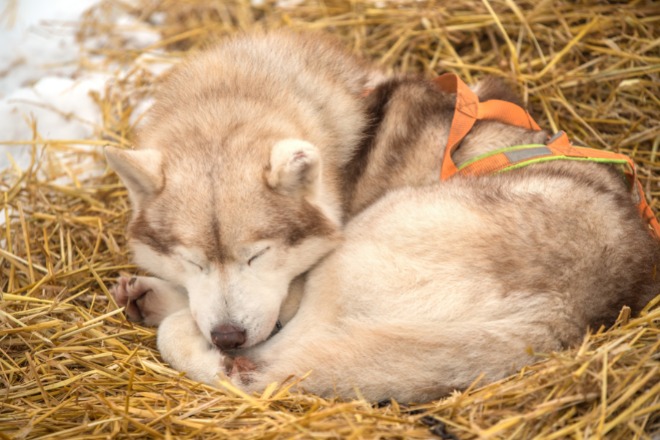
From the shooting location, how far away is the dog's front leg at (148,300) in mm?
3650

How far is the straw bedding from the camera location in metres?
2.60

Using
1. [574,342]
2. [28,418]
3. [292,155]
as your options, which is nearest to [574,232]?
[574,342]

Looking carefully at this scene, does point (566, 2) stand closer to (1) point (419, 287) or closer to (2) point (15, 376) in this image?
(1) point (419, 287)

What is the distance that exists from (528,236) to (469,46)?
2747 mm

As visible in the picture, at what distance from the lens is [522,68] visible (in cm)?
480

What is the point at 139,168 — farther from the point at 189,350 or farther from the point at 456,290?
the point at 456,290

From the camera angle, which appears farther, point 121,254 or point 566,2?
point 566,2

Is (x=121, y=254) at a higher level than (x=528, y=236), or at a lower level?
lower

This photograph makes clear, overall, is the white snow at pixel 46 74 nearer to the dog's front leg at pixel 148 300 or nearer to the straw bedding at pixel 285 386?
the straw bedding at pixel 285 386

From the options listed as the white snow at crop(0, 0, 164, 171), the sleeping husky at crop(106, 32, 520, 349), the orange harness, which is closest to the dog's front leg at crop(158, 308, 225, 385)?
the sleeping husky at crop(106, 32, 520, 349)

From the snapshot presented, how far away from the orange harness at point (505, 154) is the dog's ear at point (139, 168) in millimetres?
1536

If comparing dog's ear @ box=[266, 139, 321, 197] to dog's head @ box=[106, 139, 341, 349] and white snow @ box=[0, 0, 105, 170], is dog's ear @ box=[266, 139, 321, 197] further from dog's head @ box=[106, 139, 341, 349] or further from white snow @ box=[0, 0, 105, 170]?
white snow @ box=[0, 0, 105, 170]

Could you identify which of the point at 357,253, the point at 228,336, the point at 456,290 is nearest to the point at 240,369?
the point at 228,336

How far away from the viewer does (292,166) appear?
304cm
